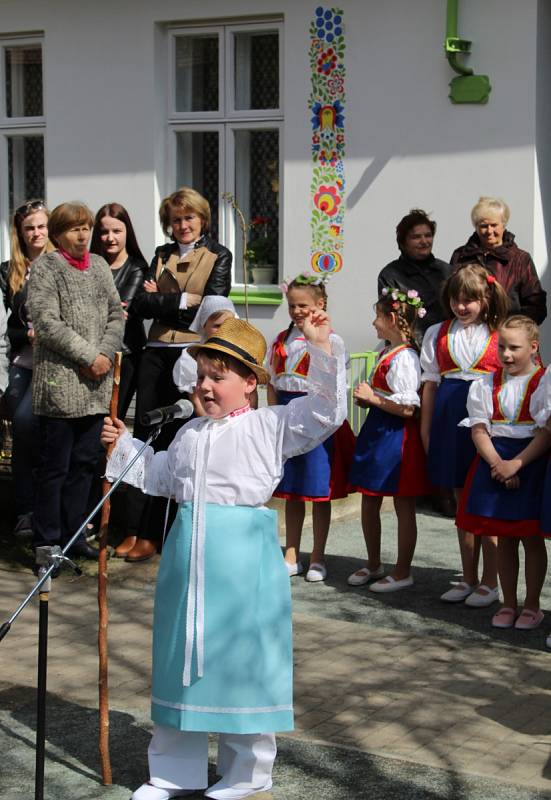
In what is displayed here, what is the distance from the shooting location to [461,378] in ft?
23.6

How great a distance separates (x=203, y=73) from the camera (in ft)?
39.2

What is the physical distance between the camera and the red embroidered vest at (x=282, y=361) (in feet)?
24.6

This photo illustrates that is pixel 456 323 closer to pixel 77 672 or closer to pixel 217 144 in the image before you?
pixel 77 672

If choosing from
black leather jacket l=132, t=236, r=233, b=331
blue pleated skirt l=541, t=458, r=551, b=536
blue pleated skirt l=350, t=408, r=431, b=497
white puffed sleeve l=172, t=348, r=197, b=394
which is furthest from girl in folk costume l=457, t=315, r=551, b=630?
black leather jacket l=132, t=236, r=233, b=331

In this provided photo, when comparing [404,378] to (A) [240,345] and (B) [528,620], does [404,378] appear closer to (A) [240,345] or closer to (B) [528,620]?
(B) [528,620]

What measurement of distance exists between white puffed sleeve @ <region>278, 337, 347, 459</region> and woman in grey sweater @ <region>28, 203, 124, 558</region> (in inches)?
118

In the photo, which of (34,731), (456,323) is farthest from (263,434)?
(456,323)

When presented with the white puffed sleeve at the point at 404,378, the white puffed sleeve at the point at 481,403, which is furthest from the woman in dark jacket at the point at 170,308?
the white puffed sleeve at the point at 481,403

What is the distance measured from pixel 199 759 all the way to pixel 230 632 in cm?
48

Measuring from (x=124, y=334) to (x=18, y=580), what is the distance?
1.63m

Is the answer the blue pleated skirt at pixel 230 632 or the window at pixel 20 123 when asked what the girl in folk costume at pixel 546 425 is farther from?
the window at pixel 20 123

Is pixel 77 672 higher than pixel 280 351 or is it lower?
lower

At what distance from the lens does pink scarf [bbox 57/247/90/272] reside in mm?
7590

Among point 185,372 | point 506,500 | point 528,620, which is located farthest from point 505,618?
point 185,372
